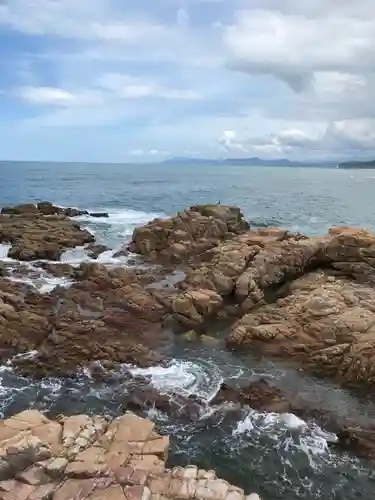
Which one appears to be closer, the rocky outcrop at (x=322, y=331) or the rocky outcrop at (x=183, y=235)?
the rocky outcrop at (x=322, y=331)

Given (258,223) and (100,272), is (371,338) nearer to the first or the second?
(100,272)

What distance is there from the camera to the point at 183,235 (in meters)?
50.9

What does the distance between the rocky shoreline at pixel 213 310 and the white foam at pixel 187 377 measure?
0.72 metres

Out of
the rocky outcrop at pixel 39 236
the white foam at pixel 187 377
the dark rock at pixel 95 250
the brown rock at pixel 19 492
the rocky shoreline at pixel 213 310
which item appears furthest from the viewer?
the dark rock at pixel 95 250

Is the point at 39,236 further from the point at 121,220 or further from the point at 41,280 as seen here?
the point at 121,220

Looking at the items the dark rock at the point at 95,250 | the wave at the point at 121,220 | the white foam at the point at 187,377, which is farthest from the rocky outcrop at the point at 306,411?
the wave at the point at 121,220

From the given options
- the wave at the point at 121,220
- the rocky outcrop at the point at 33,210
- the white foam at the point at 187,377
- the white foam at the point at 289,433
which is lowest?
the white foam at the point at 289,433

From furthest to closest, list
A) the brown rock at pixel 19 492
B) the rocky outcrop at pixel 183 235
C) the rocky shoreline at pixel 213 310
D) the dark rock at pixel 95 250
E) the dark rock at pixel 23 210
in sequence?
the dark rock at pixel 23 210, the dark rock at pixel 95 250, the rocky outcrop at pixel 183 235, the rocky shoreline at pixel 213 310, the brown rock at pixel 19 492

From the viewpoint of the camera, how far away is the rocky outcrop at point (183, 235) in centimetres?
4866

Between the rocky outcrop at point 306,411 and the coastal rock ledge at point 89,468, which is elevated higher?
the coastal rock ledge at point 89,468

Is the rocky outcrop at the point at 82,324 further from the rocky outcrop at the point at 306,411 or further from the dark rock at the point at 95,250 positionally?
the dark rock at the point at 95,250

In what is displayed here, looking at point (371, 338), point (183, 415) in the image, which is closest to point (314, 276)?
point (371, 338)

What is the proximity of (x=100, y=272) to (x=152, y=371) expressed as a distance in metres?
14.2

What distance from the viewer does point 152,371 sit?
86.9 ft
